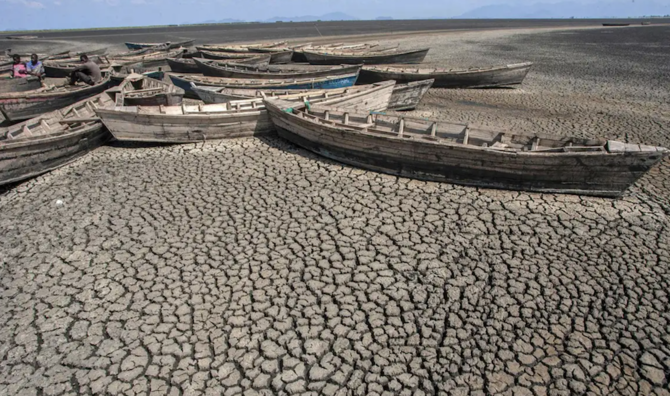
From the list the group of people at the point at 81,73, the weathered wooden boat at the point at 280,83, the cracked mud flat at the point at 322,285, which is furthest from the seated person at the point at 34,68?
the cracked mud flat at the point at 322,285

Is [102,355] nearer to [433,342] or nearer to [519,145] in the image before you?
[433,342]

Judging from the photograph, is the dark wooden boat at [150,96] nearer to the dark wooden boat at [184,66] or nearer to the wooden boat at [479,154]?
the wooden boat at [479,154]

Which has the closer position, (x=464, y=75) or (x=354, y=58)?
(x=464, y=75)

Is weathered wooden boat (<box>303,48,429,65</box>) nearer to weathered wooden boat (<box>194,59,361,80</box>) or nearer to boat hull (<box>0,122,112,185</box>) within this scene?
weathered wooden boat (<box>194,59,361,80</box>)

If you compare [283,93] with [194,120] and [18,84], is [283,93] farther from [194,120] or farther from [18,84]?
[18,84]

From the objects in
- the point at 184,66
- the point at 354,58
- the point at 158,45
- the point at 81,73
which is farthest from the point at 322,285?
the point at 158,45

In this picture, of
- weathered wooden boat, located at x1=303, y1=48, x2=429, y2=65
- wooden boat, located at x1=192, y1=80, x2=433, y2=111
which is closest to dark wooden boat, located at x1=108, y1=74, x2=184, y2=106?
wooden boat, located at x1=192, y1=80, x2=433, y2=111

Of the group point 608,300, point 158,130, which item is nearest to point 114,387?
point 608,300
